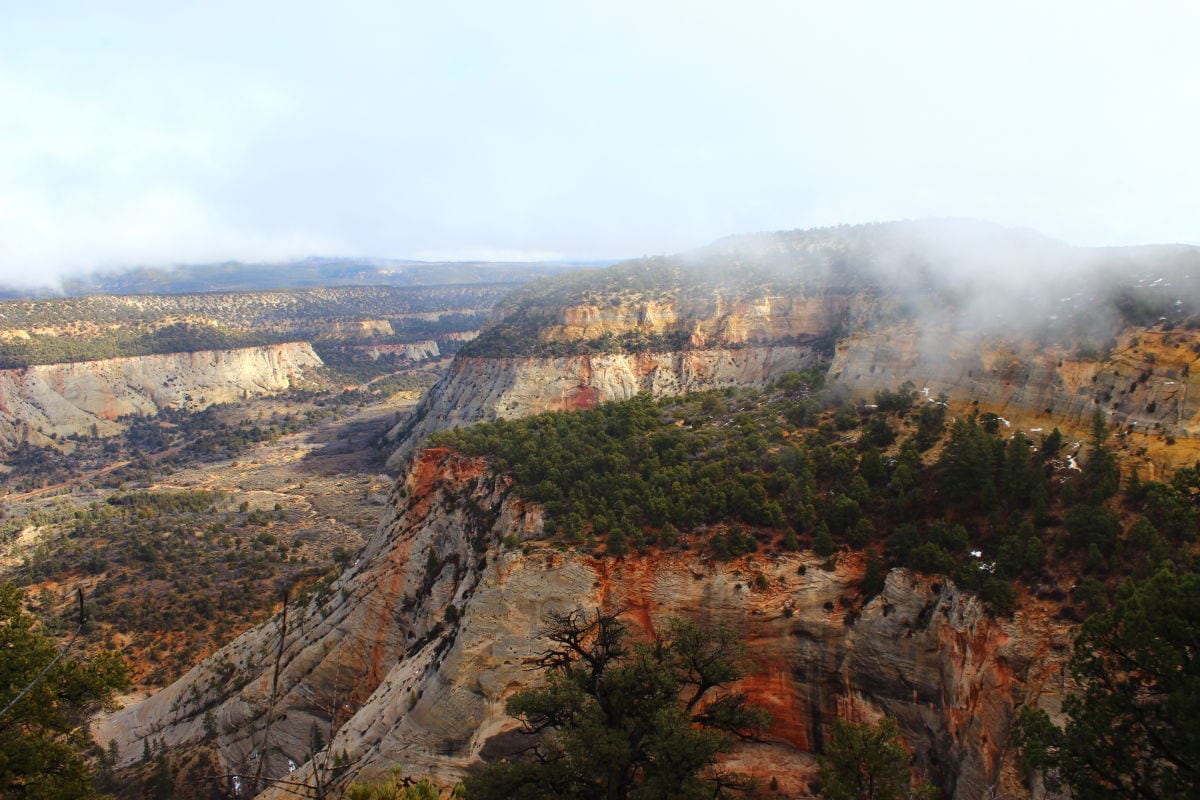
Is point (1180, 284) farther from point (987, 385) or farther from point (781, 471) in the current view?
point (781, 471)

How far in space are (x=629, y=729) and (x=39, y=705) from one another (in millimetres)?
12258

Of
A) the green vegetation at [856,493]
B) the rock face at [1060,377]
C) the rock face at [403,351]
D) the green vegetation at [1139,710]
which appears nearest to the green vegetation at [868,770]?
the green vegetation at [1139,710]

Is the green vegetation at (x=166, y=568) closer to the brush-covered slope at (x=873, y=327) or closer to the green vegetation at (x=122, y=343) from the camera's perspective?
the brush-covered slope at (x=873, y=327)

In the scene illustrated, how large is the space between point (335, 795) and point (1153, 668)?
2367 centimetres

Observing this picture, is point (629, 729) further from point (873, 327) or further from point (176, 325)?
point (176, 325)

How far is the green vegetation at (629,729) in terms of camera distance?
13789mm

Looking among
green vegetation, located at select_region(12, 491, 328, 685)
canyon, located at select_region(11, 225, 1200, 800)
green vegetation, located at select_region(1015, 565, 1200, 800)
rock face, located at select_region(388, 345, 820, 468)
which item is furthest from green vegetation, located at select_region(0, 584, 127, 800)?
rock face, located at select_region(388, 345, 820, 468)

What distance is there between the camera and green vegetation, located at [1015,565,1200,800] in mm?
11398

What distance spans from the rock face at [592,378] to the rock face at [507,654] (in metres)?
41.1

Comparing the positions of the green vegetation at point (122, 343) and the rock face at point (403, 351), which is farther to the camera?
the rock face at point (403, 351)

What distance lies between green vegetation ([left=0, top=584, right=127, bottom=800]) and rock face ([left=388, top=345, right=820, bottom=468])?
56.9 metres

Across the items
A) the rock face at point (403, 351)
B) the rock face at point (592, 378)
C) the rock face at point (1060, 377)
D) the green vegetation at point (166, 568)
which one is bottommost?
the green vegetation at point (166, 568)

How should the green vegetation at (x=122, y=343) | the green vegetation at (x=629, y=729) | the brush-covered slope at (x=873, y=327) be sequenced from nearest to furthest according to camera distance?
the green vegetation at (x=629, y=729) → the brush-covered slope at (x=873, y=327) → the green vegetation at (x=122, y=343)

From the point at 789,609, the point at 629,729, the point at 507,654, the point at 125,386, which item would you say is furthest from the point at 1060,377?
the point at 125,386
